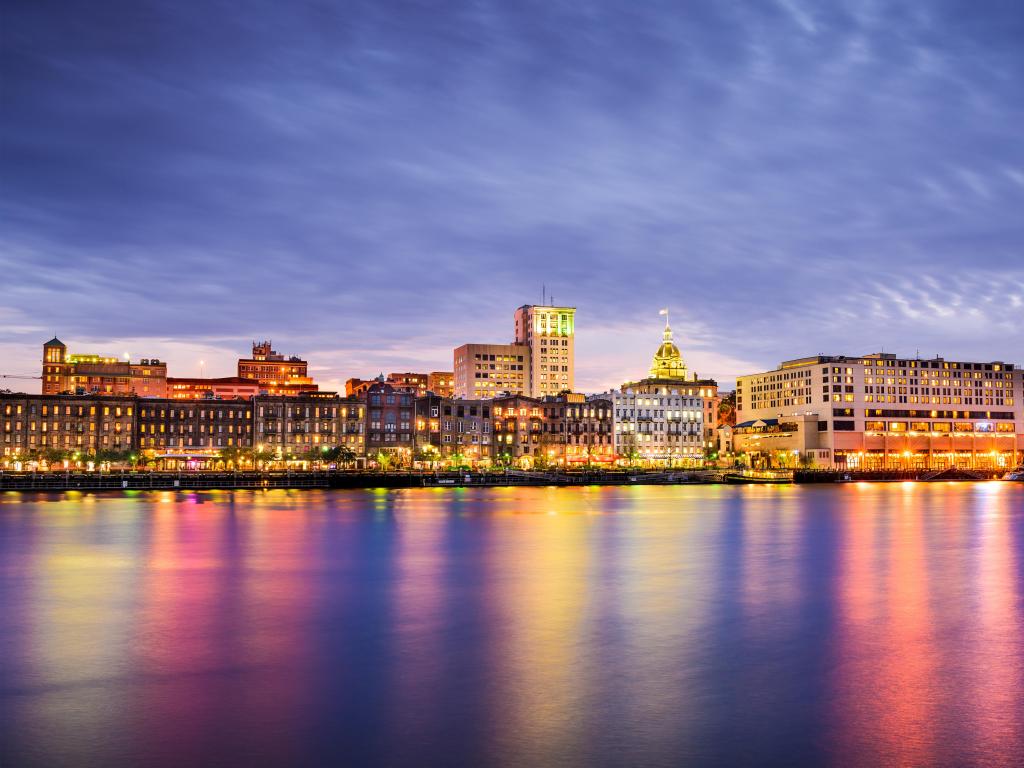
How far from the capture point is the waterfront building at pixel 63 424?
147 meters

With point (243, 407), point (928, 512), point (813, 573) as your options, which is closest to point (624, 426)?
point (243, 407)

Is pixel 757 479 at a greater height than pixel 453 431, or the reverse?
pixel 453 431

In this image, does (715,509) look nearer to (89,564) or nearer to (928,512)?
(928,512)

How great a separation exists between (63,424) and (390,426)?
4981 cm

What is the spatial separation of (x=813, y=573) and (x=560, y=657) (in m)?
23.2

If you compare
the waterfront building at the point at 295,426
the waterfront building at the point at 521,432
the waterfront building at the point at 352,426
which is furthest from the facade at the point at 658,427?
the waterfront building at the point at 295,426

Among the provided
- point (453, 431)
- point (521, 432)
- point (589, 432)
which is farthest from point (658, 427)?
point (453, 431)

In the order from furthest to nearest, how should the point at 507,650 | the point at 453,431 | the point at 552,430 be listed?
the point at 552,430 < the point at 453,431 < the point at 507,650

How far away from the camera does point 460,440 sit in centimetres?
16825

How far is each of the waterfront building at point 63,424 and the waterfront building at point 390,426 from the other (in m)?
37.0

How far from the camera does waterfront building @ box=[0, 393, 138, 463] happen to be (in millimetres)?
147125

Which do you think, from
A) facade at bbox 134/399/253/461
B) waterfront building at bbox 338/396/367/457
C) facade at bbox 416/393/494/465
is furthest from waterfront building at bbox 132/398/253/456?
facade at bbox 416/393/494/465

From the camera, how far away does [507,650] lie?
94.5 feet

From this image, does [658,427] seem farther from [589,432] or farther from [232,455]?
[232,455]
